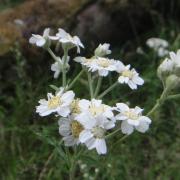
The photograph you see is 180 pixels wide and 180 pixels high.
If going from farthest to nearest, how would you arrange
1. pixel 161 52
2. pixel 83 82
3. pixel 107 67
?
1. pixel 161 52
2. pixel 83 82
3. pixel 107 67

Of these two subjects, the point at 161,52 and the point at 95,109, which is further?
the point at 161,52

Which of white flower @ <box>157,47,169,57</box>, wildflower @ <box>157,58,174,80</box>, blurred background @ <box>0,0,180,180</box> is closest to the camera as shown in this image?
wildflower @ <box>157,58,174,80</box>

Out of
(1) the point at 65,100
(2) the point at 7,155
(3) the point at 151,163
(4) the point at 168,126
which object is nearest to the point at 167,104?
(4) the point at 168,126

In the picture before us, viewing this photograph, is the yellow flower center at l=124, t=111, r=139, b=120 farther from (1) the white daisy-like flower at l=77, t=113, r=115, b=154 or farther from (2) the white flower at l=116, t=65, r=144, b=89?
(2) the white flower at l=116, t=65, r=144, b=89

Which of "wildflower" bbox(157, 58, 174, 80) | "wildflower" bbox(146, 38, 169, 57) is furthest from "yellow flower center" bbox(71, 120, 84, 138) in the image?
"wildflower" bbox(146, 38, 169, 57)

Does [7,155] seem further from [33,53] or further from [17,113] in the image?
[33,53]

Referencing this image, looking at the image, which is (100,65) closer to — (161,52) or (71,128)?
(71,128)

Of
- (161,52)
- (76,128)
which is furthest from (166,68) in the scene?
(161,52)

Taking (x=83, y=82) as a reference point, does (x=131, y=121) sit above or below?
above
